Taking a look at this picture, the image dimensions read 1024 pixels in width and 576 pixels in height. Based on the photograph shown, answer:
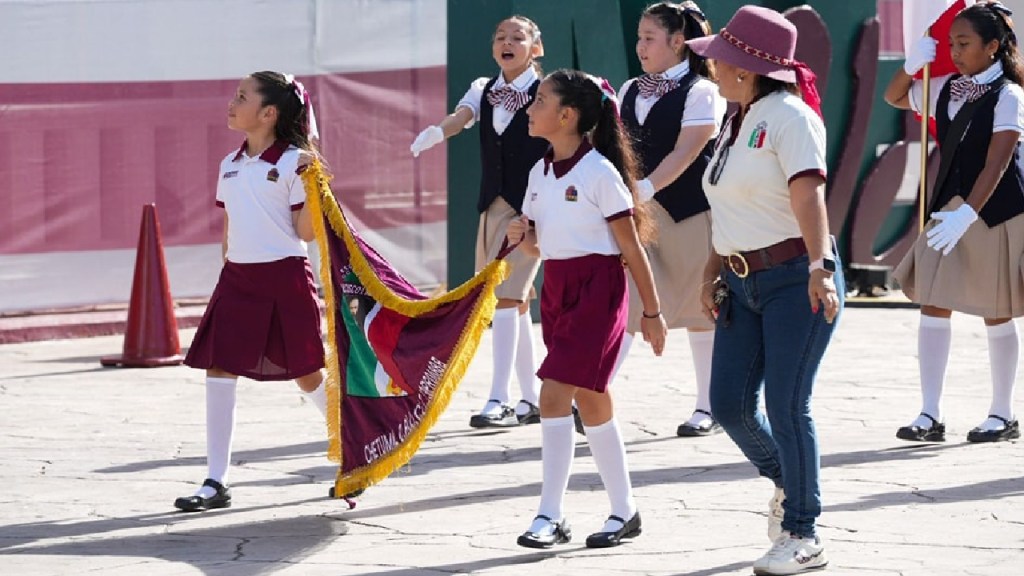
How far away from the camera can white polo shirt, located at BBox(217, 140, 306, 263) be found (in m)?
6.88

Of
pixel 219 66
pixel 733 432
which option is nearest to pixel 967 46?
pixel 733 432

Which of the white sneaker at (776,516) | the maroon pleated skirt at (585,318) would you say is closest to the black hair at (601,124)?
the maroon pleated skirt at (585,318)

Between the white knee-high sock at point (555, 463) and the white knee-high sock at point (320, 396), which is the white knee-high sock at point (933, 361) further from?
the white knee-high sock at point (320, 396)

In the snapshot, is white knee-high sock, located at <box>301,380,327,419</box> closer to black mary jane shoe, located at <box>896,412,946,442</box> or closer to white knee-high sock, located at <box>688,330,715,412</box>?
white knee-high sock, located at <box>688,330,715,412</box>

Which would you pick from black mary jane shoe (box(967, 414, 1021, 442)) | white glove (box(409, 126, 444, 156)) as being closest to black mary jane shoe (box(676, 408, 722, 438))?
black mary jane shoe (box(967, 414, 1021, 442))

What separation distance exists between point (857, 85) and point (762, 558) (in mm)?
8494

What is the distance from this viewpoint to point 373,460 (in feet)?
21.6

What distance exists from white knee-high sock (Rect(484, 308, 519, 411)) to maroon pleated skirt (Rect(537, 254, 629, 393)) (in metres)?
2.45

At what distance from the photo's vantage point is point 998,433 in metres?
8.16

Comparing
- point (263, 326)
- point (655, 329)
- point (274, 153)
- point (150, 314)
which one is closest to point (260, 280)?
point (263, 326)

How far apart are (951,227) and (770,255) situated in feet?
7.77

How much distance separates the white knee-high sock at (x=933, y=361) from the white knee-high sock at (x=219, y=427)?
9.97 feet

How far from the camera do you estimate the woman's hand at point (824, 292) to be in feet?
18.2

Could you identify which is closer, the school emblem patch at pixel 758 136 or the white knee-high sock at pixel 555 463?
the school emblem patch at pixel 758 136
